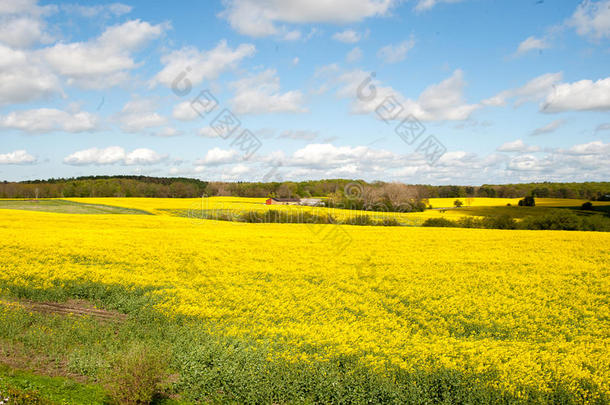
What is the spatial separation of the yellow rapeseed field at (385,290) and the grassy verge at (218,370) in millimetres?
327

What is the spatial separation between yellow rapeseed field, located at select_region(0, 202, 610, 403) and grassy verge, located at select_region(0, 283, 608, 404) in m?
0.33

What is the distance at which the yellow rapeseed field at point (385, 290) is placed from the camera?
9.77 metres

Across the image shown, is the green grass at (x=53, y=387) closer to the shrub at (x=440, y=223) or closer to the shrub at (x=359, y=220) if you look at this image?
the shrub at (x=359, y=220)

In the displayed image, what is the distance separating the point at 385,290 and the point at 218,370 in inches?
317

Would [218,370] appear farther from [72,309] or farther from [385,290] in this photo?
[385,290]

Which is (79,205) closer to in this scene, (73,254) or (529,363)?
(73,254)

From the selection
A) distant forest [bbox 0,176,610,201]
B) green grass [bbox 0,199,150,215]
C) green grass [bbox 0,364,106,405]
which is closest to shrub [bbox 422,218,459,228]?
green grass [bbox 0,199,150,215]

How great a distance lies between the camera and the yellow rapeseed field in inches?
384

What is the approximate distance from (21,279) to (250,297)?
9140 mm

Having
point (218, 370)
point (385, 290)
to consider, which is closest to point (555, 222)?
point (385, 290)

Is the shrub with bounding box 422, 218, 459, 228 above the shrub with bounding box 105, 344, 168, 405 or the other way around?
above

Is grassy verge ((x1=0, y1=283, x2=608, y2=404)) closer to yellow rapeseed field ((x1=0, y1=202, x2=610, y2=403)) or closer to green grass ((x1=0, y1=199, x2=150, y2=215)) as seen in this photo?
yellow rapeseed field ((x1=0, y1=202, x2=610, y2=403))

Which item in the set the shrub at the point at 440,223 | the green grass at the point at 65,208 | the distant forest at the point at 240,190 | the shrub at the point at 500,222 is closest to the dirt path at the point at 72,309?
the shrub at the point at 440,223

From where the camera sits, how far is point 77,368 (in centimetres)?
980
